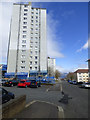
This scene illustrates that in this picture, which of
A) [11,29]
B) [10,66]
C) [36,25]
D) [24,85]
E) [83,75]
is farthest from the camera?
[83,75]

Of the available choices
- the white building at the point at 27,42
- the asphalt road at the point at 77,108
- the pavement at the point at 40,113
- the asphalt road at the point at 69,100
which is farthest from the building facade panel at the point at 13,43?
the pavement at the point at 40,113

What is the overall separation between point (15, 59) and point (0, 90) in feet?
124

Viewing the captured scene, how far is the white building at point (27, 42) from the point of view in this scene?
42.7 meters

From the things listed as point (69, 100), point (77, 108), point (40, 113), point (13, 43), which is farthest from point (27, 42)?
point (40, 113)

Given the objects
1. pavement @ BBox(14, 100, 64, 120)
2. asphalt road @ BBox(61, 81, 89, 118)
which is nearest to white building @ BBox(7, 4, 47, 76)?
asphalt road @ BBox(61, 81, 89, 118)

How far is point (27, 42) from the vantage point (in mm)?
44094

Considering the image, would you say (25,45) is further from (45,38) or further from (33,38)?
(45,38)

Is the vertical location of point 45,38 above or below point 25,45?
above

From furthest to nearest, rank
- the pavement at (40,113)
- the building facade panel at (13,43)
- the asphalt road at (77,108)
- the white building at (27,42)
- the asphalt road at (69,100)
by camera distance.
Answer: the white building at (27,42) → the building facade panel at (13,43) → the asphalt road at (69,100) → the asphalt road at (77,108) → the pavement at (40,113)

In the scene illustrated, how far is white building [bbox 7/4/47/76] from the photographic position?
42.7 m

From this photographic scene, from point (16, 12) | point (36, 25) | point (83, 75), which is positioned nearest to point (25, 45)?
point (36, 25)

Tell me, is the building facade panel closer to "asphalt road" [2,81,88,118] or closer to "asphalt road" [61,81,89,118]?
"asphalt road" [2,81,88,118]

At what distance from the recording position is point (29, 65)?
43562 mm

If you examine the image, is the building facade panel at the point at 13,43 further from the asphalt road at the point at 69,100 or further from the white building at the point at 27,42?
the asphalt road at the point at 69,100
